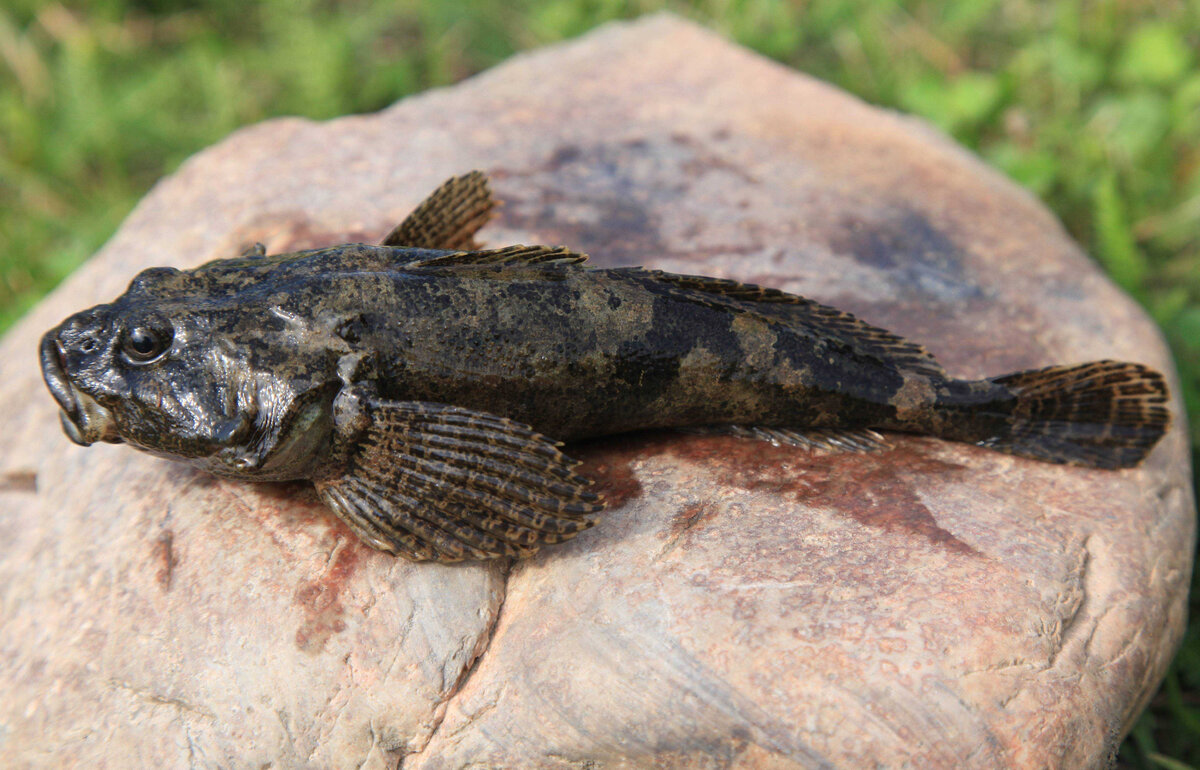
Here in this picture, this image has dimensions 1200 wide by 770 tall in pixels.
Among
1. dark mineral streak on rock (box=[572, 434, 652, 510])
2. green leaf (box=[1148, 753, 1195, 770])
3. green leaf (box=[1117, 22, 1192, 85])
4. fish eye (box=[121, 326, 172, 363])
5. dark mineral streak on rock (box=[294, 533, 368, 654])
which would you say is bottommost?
green leaf (box=[1148, 753, 1195, 770])

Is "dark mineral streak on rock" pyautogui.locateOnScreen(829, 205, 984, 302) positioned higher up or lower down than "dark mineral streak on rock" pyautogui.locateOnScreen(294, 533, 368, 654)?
lower down

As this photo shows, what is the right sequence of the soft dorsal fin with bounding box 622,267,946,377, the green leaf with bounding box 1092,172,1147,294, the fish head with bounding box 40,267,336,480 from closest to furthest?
the fish head with bounding box 40,267,336,480, the soft dorsal fin with bounding box 622,267,946,377, the green leaf with bounding box 1092,172,1147,294

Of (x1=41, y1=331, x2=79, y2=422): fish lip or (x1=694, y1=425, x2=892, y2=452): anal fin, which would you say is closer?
(x1=41, y1=331, x2=79, y2=422): fish lip

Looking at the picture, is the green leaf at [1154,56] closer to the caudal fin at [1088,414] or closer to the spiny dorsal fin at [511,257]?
the caudal fin at [1088,414]

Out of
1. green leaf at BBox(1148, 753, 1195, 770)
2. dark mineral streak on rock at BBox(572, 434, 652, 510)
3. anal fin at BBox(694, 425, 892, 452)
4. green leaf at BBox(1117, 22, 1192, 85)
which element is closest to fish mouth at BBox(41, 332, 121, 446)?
dark mineral streak on rock at BBox(572, 434, 652, 510)

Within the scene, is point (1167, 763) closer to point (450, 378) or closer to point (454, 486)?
point (454, 486)

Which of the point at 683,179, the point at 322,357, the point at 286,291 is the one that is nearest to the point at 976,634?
the point at 322,357

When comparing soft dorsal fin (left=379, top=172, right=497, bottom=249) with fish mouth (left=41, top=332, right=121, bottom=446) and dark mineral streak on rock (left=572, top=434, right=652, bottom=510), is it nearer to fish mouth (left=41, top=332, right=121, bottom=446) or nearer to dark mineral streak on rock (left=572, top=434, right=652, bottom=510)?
dark mineral streak on rock (left=572, top=434, right=652, bottom=510)
